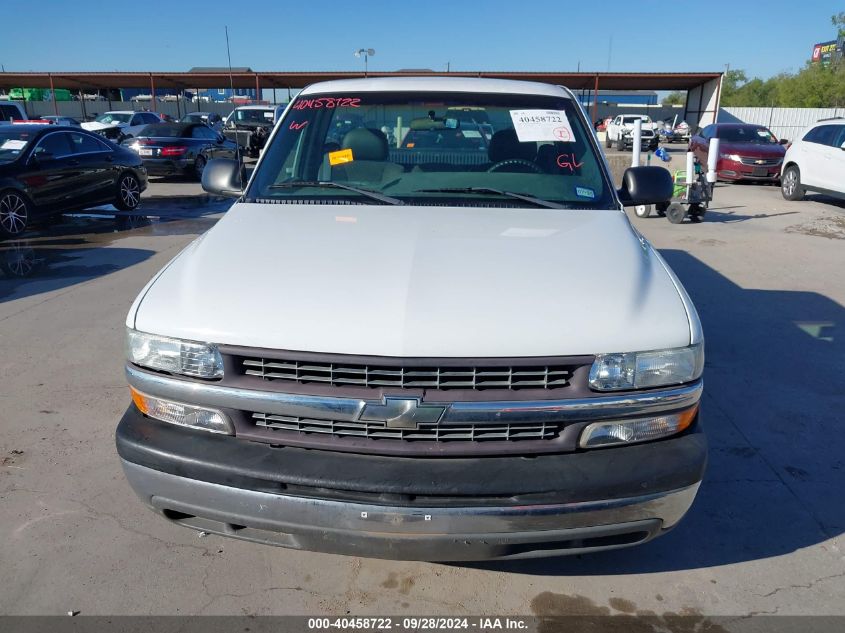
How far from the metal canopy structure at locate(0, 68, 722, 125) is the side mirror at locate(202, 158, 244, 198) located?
32404 mm

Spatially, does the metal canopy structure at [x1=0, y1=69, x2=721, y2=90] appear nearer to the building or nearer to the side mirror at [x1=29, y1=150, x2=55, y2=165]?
the building

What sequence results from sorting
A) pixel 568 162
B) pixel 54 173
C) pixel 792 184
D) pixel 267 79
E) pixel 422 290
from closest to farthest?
1. pixel 422 290
2. pixel 568 162
3. pixel 54 173
4. pixel 792 184
5. pixel 267 79

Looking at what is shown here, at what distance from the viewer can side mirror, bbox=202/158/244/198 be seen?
4.02 meters

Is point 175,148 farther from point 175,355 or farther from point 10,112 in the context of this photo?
point 175,355

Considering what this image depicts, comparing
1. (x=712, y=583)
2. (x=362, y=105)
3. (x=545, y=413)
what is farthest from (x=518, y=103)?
(x=712, y=583)

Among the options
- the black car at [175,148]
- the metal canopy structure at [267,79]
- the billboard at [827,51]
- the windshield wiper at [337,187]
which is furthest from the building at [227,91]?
the billboard at [827,51]

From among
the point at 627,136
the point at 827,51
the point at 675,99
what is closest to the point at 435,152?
the point at 627,136

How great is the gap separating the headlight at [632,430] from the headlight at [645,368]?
0.43 ft

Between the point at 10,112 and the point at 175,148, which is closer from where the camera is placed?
the point at 10,112

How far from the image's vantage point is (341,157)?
3.77 m

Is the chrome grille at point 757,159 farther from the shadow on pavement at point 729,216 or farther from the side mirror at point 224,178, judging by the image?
the side mirror at point 224,178

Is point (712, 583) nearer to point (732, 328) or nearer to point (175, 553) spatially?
point (175, 553)

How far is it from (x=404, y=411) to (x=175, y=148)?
52.4ft

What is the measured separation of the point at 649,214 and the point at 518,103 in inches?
359
